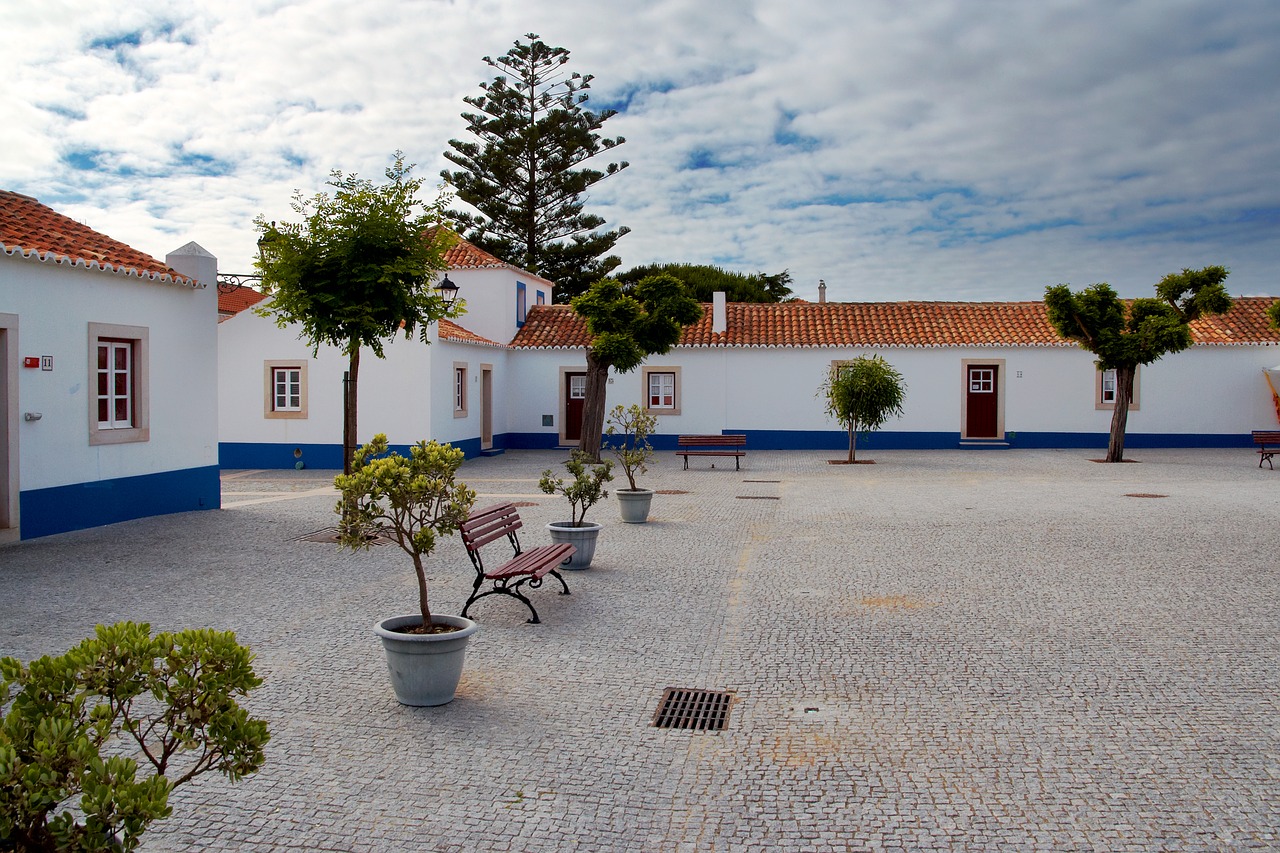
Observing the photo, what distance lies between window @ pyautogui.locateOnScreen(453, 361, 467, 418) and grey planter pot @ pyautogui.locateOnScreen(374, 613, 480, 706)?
16.5m

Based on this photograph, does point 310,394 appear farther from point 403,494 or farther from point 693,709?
point 693,709

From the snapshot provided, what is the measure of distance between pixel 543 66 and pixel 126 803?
38078mm

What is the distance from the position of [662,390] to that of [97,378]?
53.5 ft

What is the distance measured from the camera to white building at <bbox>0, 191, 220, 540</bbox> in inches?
395

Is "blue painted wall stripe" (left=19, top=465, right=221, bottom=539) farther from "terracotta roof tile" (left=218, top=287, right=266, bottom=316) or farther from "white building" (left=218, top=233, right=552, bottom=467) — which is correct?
"terracotta roof tile" (left=218, top=287, right=266, bottom=316)

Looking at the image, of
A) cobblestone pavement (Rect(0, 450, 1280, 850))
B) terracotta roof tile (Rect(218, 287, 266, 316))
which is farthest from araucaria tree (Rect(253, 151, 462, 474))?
terracotta roof tile (Rect(218, 287, 266, 316))

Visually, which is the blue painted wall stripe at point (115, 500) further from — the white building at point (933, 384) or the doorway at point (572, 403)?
the white building at point (933, 384)

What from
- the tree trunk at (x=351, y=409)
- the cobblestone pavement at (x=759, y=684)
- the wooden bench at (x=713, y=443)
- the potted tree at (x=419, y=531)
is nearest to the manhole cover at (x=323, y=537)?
the cobblestone pavement at (x=759, y=684)

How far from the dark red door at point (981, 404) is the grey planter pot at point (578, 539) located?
1871 centimetres

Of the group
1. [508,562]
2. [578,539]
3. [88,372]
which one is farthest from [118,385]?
[508,562]

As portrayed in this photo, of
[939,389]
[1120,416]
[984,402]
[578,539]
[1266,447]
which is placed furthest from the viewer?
[984,402]

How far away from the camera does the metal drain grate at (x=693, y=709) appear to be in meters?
4.84

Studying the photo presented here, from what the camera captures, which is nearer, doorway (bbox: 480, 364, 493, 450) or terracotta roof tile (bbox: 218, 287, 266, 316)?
doorway (bbox: 480, 364, 493, 450)

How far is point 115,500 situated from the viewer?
11453mm
